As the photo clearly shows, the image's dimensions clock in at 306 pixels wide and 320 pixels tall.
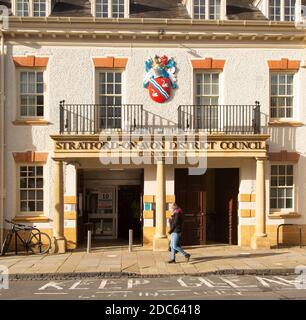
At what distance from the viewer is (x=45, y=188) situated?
1858cm

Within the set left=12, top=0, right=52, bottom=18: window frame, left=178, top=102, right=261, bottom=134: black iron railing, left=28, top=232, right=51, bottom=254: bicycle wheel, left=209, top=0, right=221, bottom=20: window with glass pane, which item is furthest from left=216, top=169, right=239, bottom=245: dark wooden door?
left=12, top=0, right=52, bottom=18: window frame

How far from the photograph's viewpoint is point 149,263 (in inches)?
612

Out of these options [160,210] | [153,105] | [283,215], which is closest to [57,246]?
[160,210]

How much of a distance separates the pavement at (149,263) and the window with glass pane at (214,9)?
8.23 m

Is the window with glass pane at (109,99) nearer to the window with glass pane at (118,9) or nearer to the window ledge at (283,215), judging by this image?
the window with glass pane at (118,9)

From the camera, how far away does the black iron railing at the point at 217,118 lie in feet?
61.2

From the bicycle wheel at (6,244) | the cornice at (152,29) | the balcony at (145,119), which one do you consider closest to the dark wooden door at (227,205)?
the balcony at (145,119)

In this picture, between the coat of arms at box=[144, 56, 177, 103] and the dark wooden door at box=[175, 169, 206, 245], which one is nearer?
the coat of arms at box=[144, 56, 177, 103]

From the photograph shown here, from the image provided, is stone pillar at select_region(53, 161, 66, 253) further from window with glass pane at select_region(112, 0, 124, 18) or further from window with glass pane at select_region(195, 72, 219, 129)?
window with glass pane at select_region(112, 0, 124, 18)

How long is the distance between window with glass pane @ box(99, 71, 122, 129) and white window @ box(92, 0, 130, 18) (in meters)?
2.09

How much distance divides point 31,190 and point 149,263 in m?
5.52

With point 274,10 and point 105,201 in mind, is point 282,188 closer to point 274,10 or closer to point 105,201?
point 274,10

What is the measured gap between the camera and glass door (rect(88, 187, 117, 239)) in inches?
851

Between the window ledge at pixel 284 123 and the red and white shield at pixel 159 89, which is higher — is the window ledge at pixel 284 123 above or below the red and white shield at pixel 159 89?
below
